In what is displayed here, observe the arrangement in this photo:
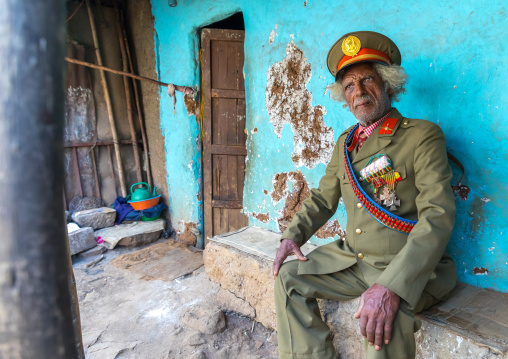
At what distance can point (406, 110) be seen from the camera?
2166 mm

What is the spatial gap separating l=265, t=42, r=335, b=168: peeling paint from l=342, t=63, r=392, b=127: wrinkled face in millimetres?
819

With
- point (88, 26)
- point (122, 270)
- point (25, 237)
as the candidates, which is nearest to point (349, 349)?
point (25, 237)

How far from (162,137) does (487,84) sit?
3.63 metres

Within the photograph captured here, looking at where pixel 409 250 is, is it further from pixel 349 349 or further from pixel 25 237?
pixel 25 237

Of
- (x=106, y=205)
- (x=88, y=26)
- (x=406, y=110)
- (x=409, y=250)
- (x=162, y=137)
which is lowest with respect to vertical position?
(x=106, y=205)

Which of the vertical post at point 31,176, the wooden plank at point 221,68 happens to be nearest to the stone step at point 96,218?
the wooden plank at point 221,68

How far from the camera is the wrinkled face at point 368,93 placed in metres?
1.80

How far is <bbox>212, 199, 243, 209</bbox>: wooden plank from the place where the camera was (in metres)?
3.96

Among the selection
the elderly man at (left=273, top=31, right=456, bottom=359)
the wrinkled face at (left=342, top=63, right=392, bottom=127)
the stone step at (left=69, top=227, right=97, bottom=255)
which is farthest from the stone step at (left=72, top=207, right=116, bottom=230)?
the wrinkled face at (left=342, top=63, right=392, bottom=127)

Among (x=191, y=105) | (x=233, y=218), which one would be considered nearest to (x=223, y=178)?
(x=233, y=218)

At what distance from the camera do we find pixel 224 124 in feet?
12.6

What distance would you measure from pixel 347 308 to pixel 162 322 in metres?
1.48

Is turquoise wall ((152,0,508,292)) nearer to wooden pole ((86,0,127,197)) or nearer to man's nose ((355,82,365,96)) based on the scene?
man's nose ((355,82,365,96))

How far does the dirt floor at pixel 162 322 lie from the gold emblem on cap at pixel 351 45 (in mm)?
2007
